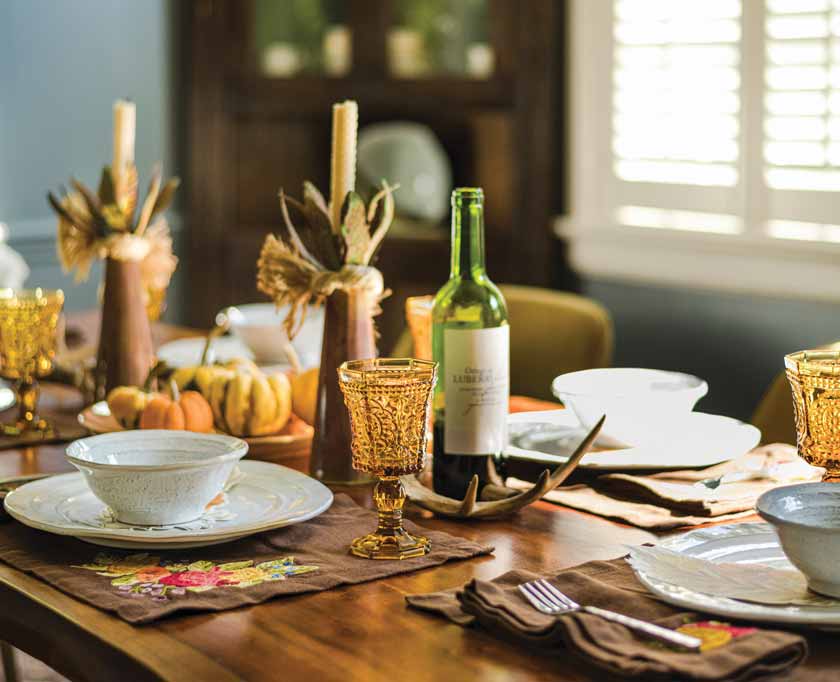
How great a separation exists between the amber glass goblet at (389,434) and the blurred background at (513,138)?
6.69 feet

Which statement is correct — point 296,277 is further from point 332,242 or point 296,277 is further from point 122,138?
point 122,138

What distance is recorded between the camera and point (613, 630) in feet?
2.90

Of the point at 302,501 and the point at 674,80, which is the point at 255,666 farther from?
the point at 674,80

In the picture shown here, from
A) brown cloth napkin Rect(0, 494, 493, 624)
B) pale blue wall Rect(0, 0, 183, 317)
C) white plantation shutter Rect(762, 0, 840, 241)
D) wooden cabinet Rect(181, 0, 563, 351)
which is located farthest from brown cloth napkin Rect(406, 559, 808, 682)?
pale blue wall Rect(0, 0, 183, 317)

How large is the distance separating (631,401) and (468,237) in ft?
0.94

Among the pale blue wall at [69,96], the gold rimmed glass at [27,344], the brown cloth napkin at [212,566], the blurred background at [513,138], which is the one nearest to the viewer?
the brown cloth napkin at [212,566]

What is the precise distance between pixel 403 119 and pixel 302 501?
2.94 meters

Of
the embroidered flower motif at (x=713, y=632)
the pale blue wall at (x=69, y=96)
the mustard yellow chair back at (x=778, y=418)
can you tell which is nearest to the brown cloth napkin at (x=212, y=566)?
the embroidered flower motif at (x=713, y=632)

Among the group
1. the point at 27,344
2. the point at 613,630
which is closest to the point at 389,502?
the point at 613,630

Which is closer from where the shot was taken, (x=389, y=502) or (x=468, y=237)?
(x=389, y=502)

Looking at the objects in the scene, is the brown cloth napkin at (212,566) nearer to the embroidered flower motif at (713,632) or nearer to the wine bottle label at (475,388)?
the wine bottle label at (475,388)

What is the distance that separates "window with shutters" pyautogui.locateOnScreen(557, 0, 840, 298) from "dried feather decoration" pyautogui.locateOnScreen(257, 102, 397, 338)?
5.85 ft

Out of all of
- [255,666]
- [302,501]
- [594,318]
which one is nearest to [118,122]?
[302,501]

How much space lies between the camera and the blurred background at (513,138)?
9.96ft
